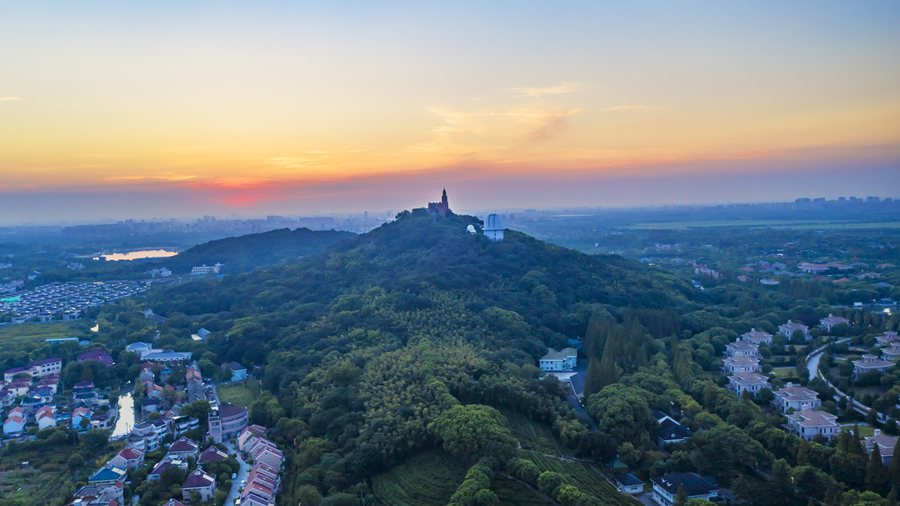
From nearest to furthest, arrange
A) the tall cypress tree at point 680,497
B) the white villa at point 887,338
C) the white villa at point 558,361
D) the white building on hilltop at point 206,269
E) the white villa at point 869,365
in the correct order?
1. the tall cypress tree at point 680,497
2. the white villa at point 869,365
3. the white villa at point 558,361
4. the white villa at point 887,338
5. the white building on hilltop at point 206,269

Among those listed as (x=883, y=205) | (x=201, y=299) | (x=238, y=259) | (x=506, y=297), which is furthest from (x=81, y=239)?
(x=883, y=205)

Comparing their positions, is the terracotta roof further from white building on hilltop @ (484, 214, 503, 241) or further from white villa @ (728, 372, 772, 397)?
white building on hilltop @ (484, 214, 503, 241)

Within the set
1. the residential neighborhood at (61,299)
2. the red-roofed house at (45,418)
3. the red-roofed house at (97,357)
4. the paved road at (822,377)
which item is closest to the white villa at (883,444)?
the paved road at (822,377)

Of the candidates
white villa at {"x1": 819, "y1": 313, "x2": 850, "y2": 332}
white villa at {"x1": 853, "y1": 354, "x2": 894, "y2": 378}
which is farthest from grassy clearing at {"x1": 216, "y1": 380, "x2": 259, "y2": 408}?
white villa at {"x1": 819, "y1": 313, "x2": 850, "y2": 332}

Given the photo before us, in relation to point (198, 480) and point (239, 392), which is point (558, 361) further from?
point (198, 480)

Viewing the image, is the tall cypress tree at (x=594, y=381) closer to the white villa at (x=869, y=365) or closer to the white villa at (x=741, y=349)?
the white villa at (x=741, y=349)

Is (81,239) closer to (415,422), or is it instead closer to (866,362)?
(415,422)

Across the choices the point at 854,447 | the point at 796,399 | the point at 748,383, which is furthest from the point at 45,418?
the point at 796,399
